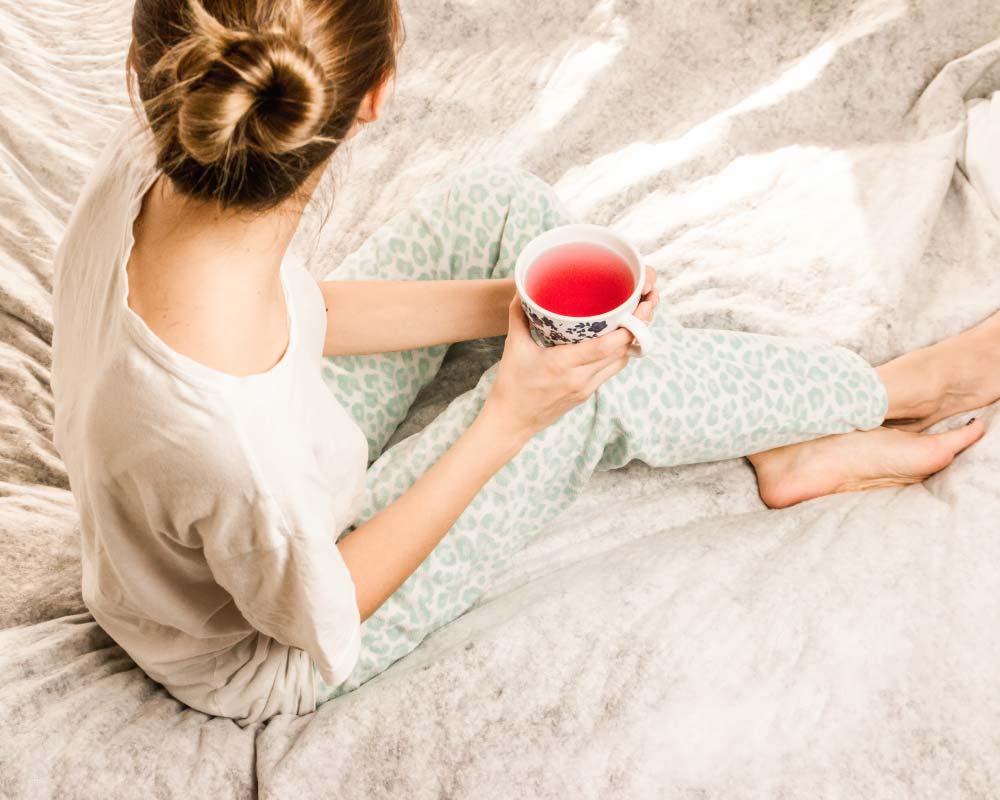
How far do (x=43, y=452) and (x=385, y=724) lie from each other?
0.54m

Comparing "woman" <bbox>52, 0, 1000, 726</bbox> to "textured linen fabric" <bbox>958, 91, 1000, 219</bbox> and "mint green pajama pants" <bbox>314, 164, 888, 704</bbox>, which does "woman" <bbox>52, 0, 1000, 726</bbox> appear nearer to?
"mint green pajama pants" <bbox>314, 164, 888, 704</bbox>

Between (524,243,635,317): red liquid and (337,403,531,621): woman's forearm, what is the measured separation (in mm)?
135

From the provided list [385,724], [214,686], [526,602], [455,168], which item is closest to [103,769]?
[214,686]

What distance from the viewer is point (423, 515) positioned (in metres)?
0.73

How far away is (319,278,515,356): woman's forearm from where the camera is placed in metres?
0.86

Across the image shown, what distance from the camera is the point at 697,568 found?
33.5 inches

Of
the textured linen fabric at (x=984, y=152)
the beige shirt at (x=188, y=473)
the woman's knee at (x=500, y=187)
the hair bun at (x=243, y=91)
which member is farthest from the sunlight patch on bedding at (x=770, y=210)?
the hair bun at (x=243, y=91)

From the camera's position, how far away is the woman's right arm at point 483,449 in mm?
701

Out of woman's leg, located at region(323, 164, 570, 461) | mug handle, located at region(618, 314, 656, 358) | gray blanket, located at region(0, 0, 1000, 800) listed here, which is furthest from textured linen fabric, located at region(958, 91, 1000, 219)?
mug handle, located at region(618, 314, 656, 358)

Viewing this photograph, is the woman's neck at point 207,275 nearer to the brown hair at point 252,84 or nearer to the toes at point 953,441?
the brown hair at point 252,84

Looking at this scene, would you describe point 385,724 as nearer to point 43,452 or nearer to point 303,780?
point 303,780

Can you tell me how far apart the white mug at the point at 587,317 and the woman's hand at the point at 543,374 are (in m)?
0.01

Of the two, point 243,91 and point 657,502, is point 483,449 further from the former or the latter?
point 243,91

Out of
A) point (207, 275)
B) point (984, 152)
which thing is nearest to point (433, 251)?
point (207, 275)
